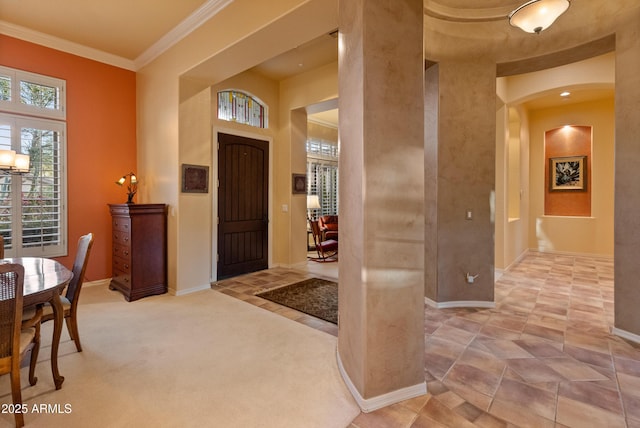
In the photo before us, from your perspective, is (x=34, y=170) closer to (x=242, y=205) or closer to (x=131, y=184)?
(x=131, y=184)

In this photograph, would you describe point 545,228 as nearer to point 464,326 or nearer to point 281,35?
point 464,326

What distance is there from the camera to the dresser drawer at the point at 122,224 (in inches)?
160

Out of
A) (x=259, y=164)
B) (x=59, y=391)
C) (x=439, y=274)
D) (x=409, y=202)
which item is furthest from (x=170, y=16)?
(x=439, y=274)

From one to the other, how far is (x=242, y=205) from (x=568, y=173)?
25.5ft

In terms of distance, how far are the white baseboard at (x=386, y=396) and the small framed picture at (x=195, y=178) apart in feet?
10.9

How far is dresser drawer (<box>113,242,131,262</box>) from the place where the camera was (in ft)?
13.4

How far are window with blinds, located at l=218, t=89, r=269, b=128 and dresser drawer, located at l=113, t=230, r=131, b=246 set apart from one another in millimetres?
2336

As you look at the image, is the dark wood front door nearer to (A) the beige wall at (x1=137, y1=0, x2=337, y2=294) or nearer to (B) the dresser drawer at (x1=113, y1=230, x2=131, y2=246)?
(A) the beige wall at (x1=137, y1=0, x2=337, y2=294)

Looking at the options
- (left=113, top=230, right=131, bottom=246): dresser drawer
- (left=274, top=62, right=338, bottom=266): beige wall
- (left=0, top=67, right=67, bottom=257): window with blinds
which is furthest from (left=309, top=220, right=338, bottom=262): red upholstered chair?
(left=0, top=67, right=67, bottom=257): window with blinds

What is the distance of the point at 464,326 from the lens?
323 cm

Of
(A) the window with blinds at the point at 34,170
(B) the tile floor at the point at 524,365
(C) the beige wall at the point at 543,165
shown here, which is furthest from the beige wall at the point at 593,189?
(A) the window with blinds at the point at 34,170

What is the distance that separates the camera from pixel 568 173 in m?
7.50

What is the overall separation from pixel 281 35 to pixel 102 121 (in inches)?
133

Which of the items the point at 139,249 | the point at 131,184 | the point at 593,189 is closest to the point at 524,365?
the point at 139,249
